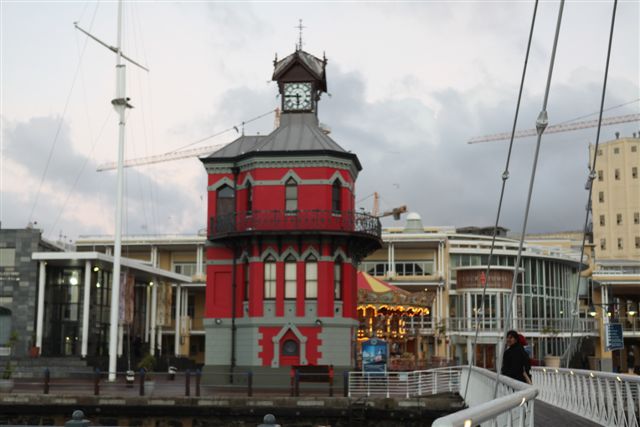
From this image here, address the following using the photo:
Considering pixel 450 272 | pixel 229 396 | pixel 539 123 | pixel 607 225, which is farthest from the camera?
pixel 607 225

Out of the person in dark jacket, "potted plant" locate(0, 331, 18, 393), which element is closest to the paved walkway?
the person in dark jacket

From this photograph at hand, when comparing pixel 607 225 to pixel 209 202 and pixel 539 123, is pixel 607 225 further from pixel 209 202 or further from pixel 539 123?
pixel 539 123

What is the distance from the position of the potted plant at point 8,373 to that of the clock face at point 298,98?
19794 millimetres

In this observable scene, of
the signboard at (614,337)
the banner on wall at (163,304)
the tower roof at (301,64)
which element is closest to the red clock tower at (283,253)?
the tower roof at (301,64)

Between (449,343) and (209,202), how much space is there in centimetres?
3634

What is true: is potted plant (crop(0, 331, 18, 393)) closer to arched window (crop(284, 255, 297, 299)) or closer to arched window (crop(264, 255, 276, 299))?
arched window (crop(264, 255, 276, 299))

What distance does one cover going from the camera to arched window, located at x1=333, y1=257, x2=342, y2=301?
145 feet

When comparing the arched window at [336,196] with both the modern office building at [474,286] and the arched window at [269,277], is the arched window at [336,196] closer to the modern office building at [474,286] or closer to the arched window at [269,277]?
the arched window at [269,277]

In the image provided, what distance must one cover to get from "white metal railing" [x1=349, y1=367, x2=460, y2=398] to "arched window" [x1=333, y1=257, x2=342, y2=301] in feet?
24.5

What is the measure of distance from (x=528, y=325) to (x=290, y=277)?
132ft

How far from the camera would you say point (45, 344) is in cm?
5453

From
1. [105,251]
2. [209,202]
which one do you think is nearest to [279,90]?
[209,202]

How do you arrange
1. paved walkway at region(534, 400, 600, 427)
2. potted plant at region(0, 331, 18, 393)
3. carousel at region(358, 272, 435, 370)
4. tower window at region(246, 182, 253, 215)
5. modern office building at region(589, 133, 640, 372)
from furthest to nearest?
modern office building at region(589, 133, 640, 372), carousel at region(358, 272, 435, 370), tower window at region(246, 182, 253, 215), potted plant at region(0, 331, 18, 393), paved walkway at region(534, 400, 600, 427)

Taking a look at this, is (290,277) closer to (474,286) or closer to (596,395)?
(596,395)
